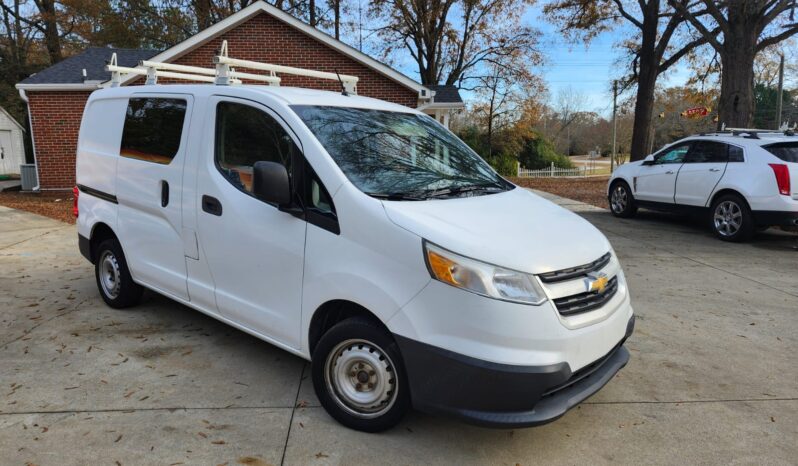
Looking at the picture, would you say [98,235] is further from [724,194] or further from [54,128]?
[54,128]

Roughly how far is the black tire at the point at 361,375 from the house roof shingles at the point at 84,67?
572 inches

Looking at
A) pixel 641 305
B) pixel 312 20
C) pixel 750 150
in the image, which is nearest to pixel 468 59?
pixel 312 20

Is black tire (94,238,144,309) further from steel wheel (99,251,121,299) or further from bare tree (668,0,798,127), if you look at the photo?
bare tree (668,0,798,127)

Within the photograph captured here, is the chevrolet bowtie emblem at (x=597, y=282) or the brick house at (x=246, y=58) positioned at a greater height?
the brick house at (x=246, y=58)

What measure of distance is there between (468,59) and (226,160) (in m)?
29.2

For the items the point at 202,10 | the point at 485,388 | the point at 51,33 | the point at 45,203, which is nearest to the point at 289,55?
the point at 45,203

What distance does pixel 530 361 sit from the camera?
252 centimetres

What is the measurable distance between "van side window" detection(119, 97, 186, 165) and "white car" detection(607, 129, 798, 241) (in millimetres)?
8327

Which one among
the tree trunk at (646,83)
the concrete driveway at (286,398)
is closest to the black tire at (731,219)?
the concrete driveway at (286,398)

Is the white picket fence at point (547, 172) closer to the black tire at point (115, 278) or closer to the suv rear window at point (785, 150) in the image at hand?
the suv rear window at point (785, 150)

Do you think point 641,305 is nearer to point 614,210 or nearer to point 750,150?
point 750,150

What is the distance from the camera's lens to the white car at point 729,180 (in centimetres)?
812

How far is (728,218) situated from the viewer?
29.1 feet

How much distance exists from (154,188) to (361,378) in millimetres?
2332
